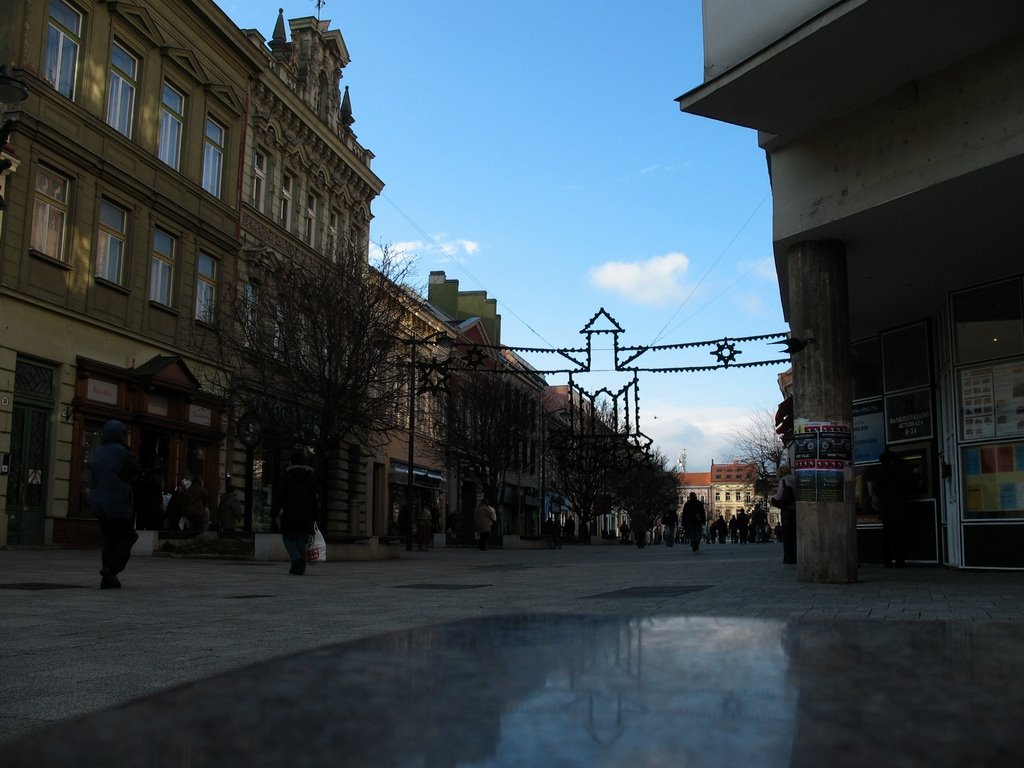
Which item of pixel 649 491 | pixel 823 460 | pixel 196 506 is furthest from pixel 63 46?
pixel 649 491

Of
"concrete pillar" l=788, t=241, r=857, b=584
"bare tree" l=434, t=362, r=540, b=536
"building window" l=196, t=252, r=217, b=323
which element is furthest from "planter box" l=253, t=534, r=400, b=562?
"bare tree" l=434, t=362, r=540, b=536

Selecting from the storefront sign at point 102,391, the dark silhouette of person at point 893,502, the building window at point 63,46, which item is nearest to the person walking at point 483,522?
the storefront sign at point 102,391

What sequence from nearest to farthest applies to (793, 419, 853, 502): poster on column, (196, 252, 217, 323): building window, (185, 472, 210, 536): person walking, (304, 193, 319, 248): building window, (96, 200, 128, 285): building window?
1. (793, 419, 853, 502): poster on column
2. (96, 200, 128, 285): building window
3. (185, 472, 210, 536): person walking
4. (196, 252, 217, 323): building window
5. (304, 193, 319, 248): building window

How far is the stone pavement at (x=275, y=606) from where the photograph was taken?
4703 millimetres

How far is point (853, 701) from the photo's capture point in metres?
0.67

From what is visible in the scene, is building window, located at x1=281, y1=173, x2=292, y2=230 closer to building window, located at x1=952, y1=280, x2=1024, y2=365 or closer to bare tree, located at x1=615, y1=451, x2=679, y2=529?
building window, located at x1=952, y1=280, x2=1024, y2=365

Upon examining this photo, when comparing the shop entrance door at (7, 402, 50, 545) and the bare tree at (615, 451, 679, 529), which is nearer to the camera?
the shop entrance door at (7, 402, 50, 545)

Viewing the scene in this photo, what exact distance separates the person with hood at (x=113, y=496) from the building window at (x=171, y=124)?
53.0ft

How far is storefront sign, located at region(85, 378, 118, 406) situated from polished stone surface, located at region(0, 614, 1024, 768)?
862 inches

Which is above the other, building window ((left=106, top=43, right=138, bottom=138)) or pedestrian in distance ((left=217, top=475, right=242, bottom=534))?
building window ((left=106, top=43, right=138, bottom=138))

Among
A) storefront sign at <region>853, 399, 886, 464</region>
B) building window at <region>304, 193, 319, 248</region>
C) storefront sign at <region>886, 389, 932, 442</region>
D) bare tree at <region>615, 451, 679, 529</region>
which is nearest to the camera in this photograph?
storefront sign at <region>886, 389, 932, 442</region>

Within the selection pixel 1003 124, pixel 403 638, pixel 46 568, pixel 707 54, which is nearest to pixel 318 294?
pixel 46 568

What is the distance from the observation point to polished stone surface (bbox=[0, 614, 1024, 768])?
57 cm

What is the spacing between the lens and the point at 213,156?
27.3m
